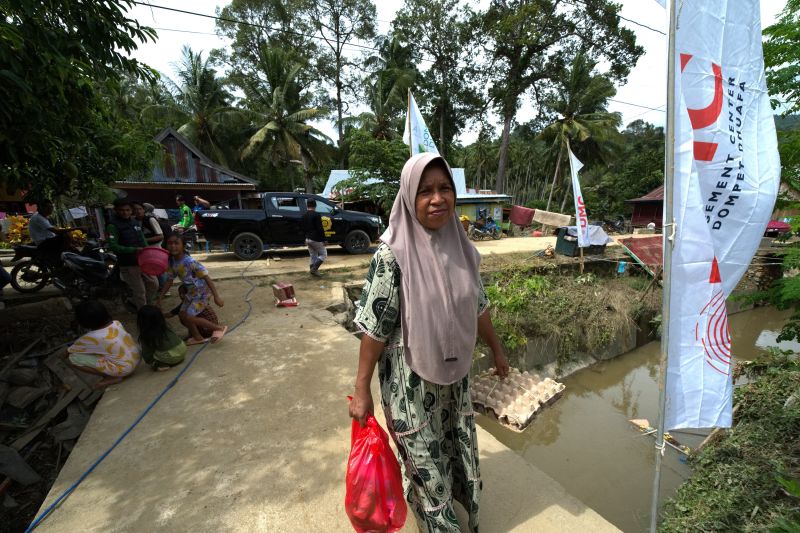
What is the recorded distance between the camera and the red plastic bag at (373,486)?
55.7 inches

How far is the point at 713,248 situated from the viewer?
5.57 feet

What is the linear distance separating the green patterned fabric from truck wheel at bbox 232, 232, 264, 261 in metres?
8.35

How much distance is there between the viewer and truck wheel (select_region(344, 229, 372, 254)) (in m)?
9.88

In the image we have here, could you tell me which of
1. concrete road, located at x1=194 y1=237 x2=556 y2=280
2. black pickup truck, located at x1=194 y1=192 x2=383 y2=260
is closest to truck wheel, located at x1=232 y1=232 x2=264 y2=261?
black pickup truck, located at x1=194 y1=192 x2=383 y2=260

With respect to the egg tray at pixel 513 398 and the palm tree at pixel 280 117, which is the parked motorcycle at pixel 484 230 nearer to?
the palm tree at pixel 280 117

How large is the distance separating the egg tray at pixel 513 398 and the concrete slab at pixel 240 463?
1.32 metres

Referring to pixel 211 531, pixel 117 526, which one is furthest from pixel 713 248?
pixel 117 526

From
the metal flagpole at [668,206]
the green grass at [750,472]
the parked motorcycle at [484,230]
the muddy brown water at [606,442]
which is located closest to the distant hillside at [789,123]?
the green grass at [750,472]

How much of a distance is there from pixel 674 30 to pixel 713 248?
3.42 ft

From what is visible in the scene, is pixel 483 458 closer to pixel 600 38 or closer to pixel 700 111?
pixel 700 111

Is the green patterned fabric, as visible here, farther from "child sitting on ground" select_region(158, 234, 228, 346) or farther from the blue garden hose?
"child sitting on ground" select_region(158, 234, 228, 346)

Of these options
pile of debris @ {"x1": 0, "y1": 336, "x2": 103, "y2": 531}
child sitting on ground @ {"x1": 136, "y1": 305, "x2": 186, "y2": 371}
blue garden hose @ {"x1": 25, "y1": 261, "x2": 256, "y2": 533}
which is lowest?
pile of debris @ {"x1": 0, "y1": 336, "x2": 103, "y2": 531}

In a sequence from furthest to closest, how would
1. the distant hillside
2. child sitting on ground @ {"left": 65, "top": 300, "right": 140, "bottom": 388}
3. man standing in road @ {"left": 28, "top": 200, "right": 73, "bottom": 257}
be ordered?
man standing in road @ {"left": 28, "top": 200, "right": 73, "bottom": 257} < the distant hillside < child sitting on ground @ {"left": 65, "top": 300, "right": 140, "bottom": 388}

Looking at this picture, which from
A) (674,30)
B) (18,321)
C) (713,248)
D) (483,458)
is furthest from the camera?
(18,321)
